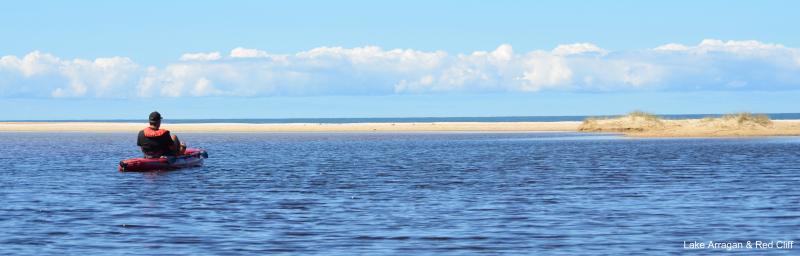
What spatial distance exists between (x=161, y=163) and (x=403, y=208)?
18.2 meters

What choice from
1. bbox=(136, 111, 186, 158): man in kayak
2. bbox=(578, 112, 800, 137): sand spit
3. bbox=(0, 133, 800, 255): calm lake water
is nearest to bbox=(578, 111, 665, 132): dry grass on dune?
bbox=(578, 112, 800, 137): sand spit

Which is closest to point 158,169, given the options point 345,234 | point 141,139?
point 141,139

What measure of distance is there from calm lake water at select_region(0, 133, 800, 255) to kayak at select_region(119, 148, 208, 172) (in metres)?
0.60

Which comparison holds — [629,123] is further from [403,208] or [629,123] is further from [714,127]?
[403,208]

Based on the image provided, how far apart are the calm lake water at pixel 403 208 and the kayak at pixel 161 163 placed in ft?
1.98

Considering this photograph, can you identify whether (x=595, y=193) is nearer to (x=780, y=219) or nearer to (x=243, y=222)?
(x=780, y=219)

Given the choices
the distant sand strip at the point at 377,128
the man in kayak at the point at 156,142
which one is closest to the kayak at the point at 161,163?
the man in kayak at the point at 156,142

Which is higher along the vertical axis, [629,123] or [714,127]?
[629,123]

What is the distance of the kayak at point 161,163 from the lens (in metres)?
38.8

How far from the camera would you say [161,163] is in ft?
131

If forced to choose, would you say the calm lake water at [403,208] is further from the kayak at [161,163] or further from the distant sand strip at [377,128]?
the distant sand strip at [377,128]

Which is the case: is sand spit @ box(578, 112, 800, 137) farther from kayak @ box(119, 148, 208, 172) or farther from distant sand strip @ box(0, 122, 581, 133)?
kayak @ box(119, 148, 208, 172)

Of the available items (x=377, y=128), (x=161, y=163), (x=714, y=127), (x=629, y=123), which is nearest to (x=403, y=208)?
(x=161, y=163)

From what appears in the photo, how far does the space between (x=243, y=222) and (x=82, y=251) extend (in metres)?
4.40
